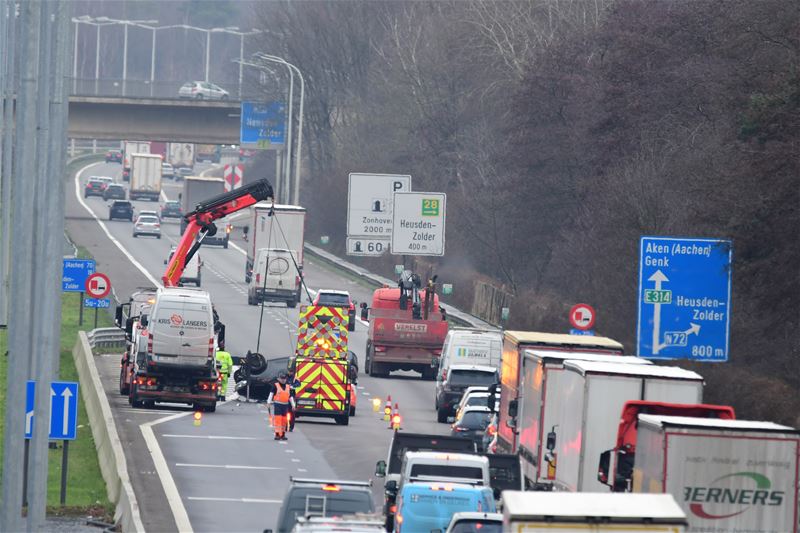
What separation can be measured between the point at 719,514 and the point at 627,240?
1255 inches

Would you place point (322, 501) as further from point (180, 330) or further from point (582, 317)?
point (582, 317)

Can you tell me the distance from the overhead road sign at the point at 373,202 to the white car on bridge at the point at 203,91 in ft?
173

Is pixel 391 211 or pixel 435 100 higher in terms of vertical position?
pixel 435 100

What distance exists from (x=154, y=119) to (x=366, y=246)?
44.5 metres

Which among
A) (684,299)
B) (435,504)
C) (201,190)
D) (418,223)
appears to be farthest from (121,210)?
(435,504)

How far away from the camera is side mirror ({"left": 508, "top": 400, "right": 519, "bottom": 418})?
32.1 meters

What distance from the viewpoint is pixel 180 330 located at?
132 feet

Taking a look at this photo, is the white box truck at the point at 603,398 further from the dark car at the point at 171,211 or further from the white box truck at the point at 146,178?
the white box truck at the point at 146,178

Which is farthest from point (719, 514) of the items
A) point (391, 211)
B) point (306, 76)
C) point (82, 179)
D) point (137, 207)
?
point (82, 179)

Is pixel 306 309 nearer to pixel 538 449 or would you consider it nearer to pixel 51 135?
pixel 538 449

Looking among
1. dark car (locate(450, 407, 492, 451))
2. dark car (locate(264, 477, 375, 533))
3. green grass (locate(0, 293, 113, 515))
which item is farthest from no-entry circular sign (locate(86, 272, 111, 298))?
dark car (locate(264, 477, 375, 533))

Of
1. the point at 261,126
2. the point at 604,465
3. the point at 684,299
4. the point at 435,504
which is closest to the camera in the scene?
the point at 435,504

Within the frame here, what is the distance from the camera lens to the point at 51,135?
23781mm

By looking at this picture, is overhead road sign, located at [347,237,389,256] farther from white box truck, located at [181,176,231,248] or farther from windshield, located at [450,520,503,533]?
windshield, located at [450,520,503,533]
